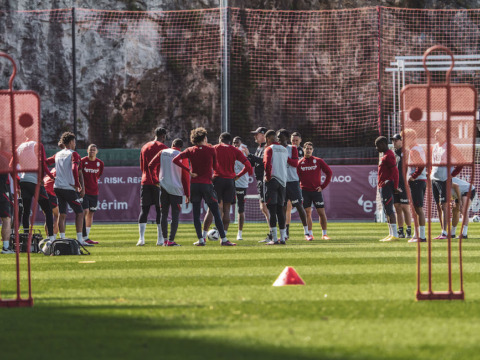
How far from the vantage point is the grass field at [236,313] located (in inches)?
217

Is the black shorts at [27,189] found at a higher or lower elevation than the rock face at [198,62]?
lower

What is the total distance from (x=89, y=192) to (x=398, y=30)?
2919 centimetres

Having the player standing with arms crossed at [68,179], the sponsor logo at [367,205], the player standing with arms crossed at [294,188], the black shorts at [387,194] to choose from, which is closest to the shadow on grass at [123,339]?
the player standing with arms crossed at [68,179]

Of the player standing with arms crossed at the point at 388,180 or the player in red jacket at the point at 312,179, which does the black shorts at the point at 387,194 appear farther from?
the player in red jacket at the point at 312,179

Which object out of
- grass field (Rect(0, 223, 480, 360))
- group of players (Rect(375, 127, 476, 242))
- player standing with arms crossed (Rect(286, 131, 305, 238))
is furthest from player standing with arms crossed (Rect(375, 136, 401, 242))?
grass field (Rect(0, 223, 480, 360))

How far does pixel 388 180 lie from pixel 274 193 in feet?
8.39

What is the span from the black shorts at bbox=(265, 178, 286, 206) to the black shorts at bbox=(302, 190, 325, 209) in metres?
2.15

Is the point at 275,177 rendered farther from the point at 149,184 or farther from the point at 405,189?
the point at 405,189

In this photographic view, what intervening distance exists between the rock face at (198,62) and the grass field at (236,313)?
3162cm

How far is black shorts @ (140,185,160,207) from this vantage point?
16.5 meters

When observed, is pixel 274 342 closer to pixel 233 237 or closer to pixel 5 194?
pixel 5 194

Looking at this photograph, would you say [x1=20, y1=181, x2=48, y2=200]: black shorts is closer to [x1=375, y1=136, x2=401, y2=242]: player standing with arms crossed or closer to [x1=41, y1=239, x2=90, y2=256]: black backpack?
[x1=41, y1=239, x2=90, y2=256]: black backpack

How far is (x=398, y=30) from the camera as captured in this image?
44.4 meters

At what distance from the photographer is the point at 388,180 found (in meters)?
16.9
